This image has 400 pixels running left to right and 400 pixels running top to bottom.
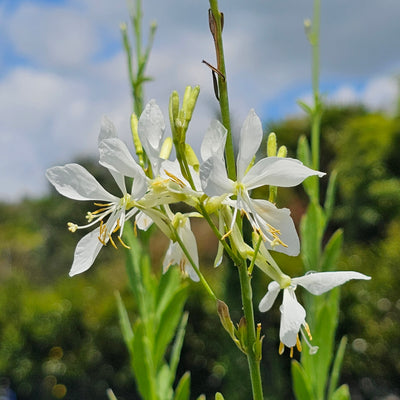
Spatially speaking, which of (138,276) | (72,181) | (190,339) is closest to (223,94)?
Answer: (72,181)

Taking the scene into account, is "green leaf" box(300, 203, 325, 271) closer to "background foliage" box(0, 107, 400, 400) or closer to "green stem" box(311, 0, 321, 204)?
"green stem" box(311, 0, 321, 204)

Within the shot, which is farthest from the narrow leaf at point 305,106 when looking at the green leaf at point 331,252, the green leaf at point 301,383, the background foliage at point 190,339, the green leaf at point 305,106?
the background foliage at point 190,339

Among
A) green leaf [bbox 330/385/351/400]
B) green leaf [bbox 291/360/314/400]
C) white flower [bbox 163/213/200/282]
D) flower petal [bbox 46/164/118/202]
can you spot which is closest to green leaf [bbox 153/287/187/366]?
green leaf [bbox 291/360/314/400]

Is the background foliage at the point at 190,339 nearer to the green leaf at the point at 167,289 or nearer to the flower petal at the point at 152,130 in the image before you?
the green leaf at the point at 167,289

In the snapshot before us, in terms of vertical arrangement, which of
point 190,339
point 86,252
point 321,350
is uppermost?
point 86,252

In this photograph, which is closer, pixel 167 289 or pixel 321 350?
pixel 321 350

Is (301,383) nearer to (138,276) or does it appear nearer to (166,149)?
(138,276)

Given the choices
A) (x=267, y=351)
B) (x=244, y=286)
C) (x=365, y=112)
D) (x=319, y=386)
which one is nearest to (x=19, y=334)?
(x=267, y=351)
